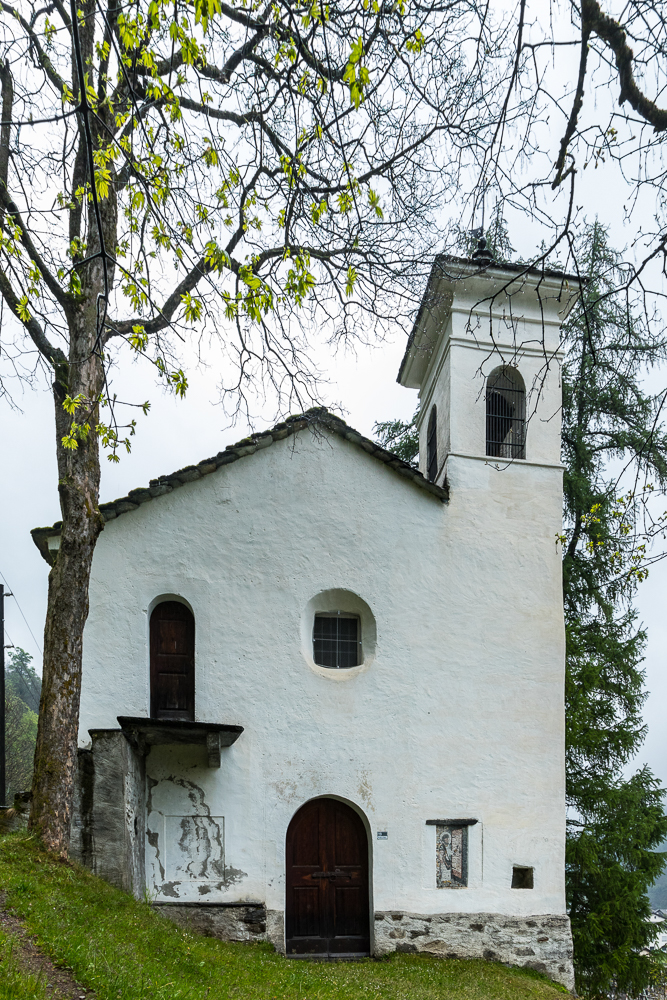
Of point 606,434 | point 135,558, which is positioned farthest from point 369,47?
point 606,434

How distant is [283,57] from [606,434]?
A: 11970mm

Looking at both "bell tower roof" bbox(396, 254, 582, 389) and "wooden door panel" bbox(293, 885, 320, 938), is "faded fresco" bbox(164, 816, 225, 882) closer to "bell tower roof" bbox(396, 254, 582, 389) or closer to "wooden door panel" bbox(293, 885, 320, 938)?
"wooden door panel" bbox(293, 885, 320, 938)

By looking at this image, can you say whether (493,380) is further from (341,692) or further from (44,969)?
(44,969)

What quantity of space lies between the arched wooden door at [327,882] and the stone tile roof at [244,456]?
4.28 m

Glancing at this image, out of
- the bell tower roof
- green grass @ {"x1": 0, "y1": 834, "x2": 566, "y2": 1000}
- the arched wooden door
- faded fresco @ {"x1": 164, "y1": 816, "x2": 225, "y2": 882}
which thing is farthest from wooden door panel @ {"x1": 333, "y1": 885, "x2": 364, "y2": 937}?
the bell tower roof

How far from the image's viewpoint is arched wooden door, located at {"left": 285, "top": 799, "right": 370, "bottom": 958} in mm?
8734

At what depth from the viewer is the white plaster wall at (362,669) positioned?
8.61 meters

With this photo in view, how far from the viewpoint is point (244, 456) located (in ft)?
31.3

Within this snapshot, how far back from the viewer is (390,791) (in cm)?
898

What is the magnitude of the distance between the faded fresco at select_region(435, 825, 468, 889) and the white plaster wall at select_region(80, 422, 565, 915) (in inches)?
4.0

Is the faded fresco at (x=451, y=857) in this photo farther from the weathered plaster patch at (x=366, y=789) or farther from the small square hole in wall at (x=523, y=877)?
the weathered plaster patch at (x=366, y=789)

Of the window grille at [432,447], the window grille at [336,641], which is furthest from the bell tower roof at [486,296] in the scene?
the window grille at [336,641]

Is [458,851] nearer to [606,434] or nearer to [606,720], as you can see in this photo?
[606,720]

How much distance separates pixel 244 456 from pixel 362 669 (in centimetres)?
314
